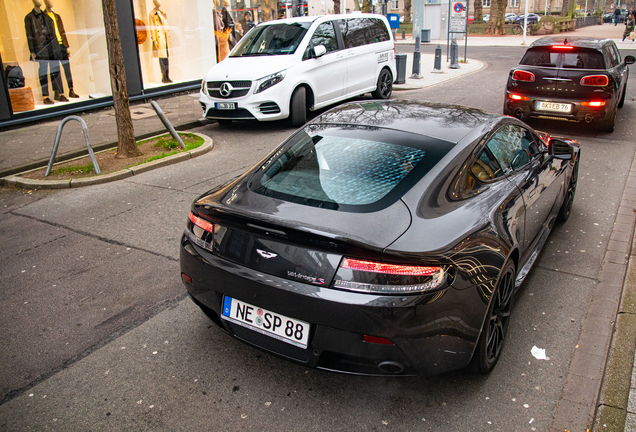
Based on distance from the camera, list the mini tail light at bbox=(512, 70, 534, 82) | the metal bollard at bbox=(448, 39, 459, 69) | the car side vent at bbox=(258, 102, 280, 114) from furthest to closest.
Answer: the metal bollard at bbox=(448, 39, 459, 69)
the car side vent at bbox=(258, 102, 280, 114)
the mini tail light at bbox=(512, 70, 534, 82)

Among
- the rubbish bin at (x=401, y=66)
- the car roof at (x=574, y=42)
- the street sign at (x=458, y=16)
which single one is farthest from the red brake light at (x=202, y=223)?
the street sign at (x=458, y=16)

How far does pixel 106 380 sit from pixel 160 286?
4.01 feet

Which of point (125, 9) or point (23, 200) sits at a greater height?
point (125, 9)

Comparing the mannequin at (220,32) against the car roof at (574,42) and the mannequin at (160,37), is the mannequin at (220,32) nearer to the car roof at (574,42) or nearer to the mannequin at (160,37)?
the mannequin at (160,37)

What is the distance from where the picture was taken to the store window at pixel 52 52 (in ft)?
36.6

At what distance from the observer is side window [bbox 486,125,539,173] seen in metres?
3.70

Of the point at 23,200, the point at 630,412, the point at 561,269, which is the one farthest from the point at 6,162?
the point at 630,412

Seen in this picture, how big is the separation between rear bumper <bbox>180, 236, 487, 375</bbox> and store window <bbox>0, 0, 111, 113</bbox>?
10277 mm

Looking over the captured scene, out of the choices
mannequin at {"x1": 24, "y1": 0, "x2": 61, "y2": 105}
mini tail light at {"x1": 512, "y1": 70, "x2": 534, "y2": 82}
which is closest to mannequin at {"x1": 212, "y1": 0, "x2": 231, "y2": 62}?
mannequin at {"x1": 24, "y1": 0, "x2": 61, "y2": 105}

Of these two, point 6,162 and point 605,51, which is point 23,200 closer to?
point 6,162

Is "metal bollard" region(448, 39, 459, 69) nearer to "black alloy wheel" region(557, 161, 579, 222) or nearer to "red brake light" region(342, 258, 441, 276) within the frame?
"black alloy wheel" region(557, 161, 579, 222)

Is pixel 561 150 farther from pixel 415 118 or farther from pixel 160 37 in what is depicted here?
pixel 160 37

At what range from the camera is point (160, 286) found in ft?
14.4

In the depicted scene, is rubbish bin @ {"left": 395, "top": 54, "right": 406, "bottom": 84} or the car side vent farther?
rubbish bin @ {"left": 395, "top": 54, "right": 406, "bottom": 84}
